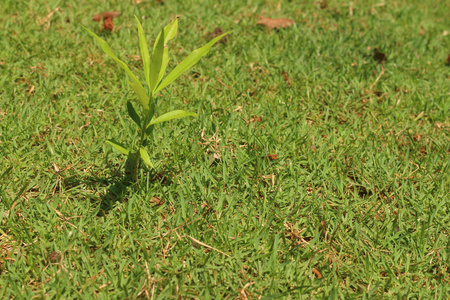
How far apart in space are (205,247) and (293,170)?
0.71 meters

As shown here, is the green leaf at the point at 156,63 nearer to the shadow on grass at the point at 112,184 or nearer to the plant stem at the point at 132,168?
the plant stem at the point at 132,168

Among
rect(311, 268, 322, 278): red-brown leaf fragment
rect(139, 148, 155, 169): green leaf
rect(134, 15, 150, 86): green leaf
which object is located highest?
rect(134, 15, 150, 86): green leaf

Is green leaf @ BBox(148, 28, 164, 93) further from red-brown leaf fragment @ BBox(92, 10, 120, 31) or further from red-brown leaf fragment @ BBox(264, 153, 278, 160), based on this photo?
red-brown leaf fragment @ BBox(92, 10, 120, 31)

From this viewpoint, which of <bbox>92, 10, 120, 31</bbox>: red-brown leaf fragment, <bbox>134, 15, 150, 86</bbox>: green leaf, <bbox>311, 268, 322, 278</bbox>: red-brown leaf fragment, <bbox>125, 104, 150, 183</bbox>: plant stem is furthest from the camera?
<bbox>92, 10, 120, 31</bbox>: red-brown leaf fragment

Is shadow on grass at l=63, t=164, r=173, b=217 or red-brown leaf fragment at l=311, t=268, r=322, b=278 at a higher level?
shadow on grass at l=63, t=164, r=173, b=217

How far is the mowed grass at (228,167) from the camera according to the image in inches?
71.5

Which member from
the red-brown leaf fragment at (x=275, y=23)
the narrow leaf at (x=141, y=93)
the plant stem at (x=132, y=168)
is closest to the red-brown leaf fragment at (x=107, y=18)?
the red-brown leaf fragment at (x=275, y=23)

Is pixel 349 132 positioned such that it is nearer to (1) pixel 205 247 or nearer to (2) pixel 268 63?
(2) pixel 268 63

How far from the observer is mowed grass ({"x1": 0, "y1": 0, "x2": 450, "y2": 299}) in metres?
1.82

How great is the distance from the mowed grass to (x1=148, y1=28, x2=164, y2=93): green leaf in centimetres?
55

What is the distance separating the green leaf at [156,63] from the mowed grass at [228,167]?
55 centimetres

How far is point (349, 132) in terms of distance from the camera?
263cm

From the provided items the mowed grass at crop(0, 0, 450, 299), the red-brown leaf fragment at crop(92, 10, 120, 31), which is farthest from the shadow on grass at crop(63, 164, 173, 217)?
the red-brown leaf fragment at crop(92, 10, 120, 31)

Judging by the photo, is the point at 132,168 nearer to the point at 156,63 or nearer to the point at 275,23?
the point at 156,63
